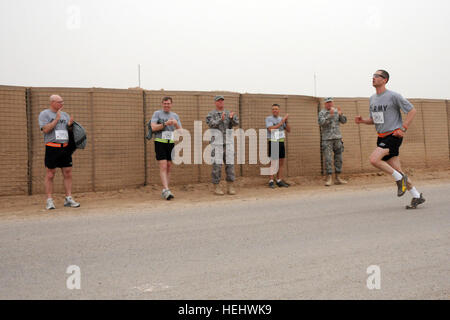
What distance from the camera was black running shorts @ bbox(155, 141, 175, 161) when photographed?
8.63 meters

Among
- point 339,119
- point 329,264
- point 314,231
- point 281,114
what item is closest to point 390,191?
point 339,119

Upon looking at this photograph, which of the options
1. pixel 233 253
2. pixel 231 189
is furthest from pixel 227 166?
pixel 233 253

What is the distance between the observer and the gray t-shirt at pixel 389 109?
680 cm

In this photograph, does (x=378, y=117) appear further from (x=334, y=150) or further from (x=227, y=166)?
(x=334, y=150)

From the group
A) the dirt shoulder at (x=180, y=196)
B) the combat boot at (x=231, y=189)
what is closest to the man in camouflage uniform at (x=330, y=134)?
the dirt shoulder at (x=180, y=196)

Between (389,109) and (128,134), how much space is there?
5.88 m

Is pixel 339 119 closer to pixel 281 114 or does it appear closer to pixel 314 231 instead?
pixel 281 114

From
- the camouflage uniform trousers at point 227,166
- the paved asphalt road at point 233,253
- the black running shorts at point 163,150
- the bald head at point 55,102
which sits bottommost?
the paved asphalt road at point 233,253

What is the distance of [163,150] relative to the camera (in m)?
8.68

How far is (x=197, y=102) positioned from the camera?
429 inches

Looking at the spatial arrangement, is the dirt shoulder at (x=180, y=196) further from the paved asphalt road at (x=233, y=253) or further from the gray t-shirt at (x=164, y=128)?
the gray t-shirt at (x=164, y=128)

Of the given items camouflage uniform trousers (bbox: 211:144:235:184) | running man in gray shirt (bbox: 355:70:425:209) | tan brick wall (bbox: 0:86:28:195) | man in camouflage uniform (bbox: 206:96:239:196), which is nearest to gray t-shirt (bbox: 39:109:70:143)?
tan brick wall (bbox: 0:86:28:195)

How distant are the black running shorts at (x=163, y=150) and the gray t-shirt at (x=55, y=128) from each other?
1746 mm

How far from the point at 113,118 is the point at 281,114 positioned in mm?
4515
